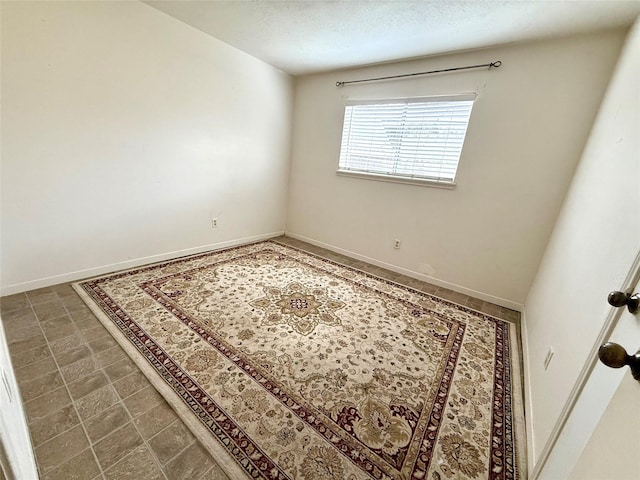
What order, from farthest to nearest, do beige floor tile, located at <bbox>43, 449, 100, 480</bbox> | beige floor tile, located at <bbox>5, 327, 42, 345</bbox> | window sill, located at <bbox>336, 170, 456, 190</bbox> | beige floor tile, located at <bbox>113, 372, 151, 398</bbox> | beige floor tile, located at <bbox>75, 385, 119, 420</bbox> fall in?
window sill, located at <bbox>336, 170, 456, 190</bbox>, beige floor tile, located at <bbox>5, 327, 42, 345</bbox>, beige floor tile, located at <bbox>113, 372, 151, 398</bbox>, beige floor tile, located at <bbox>75, 385, 119, 420</bbox>, beige floor tile, located at <bbox>43, 449, 100, 480</bbox>

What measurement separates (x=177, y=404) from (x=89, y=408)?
0.39m

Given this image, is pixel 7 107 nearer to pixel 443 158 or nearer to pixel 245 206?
pixel 245 206

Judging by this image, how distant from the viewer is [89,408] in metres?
1.23

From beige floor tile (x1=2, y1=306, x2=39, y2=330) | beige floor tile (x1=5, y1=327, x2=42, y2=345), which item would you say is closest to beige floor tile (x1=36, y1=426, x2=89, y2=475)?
beige floor tile (x1=5, y1=327, x2=42, y2=345)

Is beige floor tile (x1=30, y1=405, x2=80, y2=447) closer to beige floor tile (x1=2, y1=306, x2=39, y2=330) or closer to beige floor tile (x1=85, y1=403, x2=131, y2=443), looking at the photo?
beige floor tile (x1=85, y1=403, x2=131, y2=443)

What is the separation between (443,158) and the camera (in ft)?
8.87

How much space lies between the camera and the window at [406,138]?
8.60ft

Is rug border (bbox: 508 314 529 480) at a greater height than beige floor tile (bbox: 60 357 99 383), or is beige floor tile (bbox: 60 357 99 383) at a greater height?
rug border (bbox: 508 314 529 480)

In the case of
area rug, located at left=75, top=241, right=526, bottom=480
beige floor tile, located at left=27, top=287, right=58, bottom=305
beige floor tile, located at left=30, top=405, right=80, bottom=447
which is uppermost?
area rug, located at left=75, top=241, right=526, bottom=480

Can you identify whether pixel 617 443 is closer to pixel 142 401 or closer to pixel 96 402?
pixel 142 401

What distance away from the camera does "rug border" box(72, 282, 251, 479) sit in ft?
3.45

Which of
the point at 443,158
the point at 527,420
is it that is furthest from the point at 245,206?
the point at 527,420

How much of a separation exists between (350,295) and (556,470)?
5.89ft

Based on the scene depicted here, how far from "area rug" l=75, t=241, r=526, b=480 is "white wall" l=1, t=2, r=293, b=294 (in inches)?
17.6
